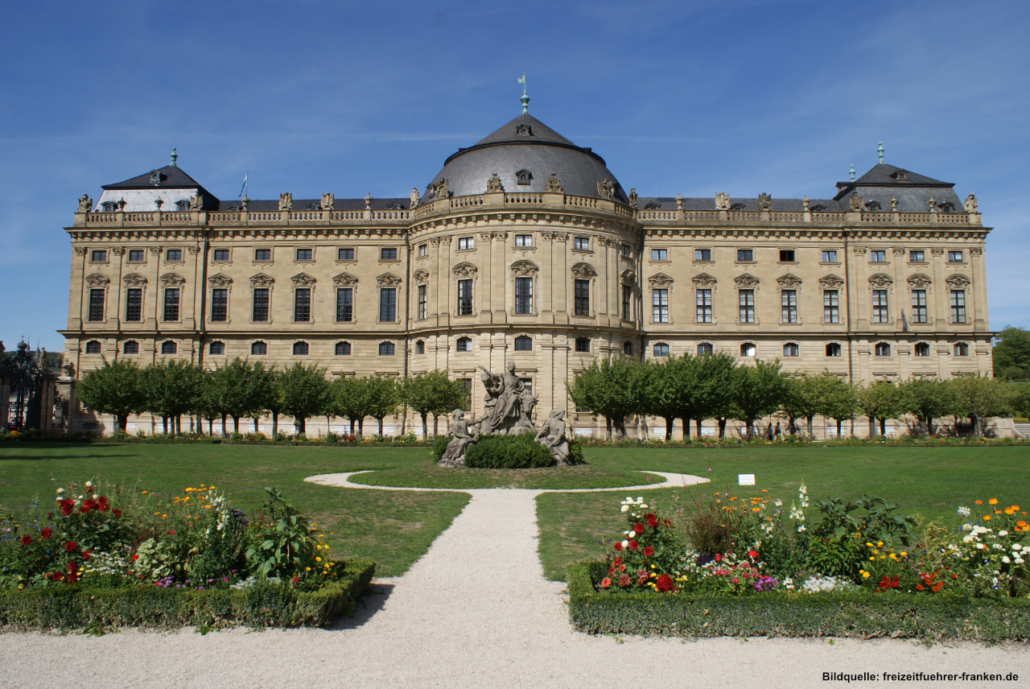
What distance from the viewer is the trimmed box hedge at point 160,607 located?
855 cm

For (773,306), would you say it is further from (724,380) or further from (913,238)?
(724,380)

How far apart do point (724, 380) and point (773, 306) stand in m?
18.4

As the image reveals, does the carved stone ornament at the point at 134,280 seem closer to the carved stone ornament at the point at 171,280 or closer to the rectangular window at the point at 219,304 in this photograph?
the carved stone ornament at the point at 171,280

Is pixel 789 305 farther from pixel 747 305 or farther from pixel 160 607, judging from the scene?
pixel 160 607

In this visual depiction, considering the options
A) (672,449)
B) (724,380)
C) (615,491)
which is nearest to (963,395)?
(724,380)

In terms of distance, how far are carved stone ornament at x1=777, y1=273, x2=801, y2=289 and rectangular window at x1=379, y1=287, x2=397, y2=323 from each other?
32.4m

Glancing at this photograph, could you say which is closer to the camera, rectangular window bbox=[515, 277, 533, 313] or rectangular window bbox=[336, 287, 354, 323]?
rectangular window bbox=[515, 277, 533, 313]

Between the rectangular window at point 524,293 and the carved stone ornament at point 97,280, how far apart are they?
3496 centimetres

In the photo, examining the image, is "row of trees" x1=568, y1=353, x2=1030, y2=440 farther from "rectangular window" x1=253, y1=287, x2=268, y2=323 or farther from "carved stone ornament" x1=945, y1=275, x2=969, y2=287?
"rectangular window" x1=253, y1=287, x2=268, y2=323

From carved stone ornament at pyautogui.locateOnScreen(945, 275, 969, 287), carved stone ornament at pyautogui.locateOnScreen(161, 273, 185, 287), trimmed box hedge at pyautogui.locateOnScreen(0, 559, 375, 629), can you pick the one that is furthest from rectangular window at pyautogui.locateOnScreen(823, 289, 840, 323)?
trimmed box hedge at pyautogui.locateOnScreen(0, 559, 375, 629)

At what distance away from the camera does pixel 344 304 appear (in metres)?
59.7

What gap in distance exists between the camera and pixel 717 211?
60312 mm

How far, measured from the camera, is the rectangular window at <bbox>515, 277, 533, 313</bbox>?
176ft

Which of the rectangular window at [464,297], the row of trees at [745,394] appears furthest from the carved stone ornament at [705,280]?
the rectangular window at [464,297]
